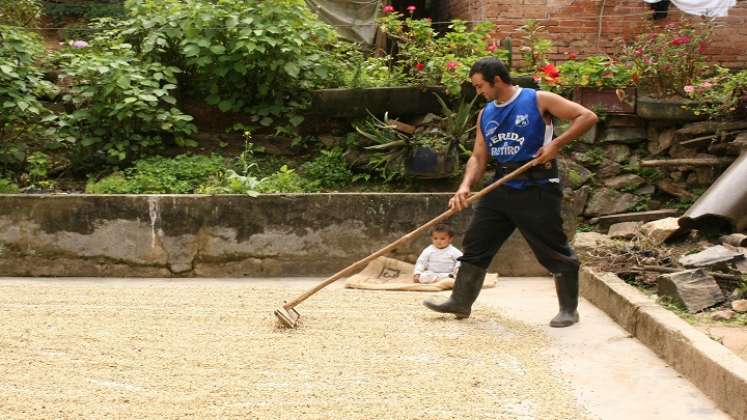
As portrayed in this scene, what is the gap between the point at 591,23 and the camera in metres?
9.75

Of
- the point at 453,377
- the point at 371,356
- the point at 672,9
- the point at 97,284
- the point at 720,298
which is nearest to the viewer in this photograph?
the point at 453,377

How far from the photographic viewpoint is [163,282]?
6.84 m

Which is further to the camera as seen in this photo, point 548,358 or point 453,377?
point 548,358

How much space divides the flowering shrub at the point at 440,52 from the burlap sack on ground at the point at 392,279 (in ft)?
6.20

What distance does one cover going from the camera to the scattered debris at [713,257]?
5402 mm

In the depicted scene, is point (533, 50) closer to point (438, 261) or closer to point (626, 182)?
point (626, 182)

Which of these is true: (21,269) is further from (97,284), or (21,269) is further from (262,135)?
(262,135)

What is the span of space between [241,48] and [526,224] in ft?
13.2

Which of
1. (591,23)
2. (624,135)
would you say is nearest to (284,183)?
(624,135)

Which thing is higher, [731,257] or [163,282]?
[731,257]

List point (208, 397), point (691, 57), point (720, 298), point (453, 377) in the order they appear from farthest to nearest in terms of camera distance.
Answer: point (691, 57)
point (720, 298)
point (453, 377)
point (208, 397)

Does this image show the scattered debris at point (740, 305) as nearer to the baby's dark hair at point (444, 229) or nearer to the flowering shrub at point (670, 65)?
the baby's dark hair at point (444, 229)

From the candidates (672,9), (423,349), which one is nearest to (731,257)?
(423,349)

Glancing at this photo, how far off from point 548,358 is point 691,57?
4895mm
